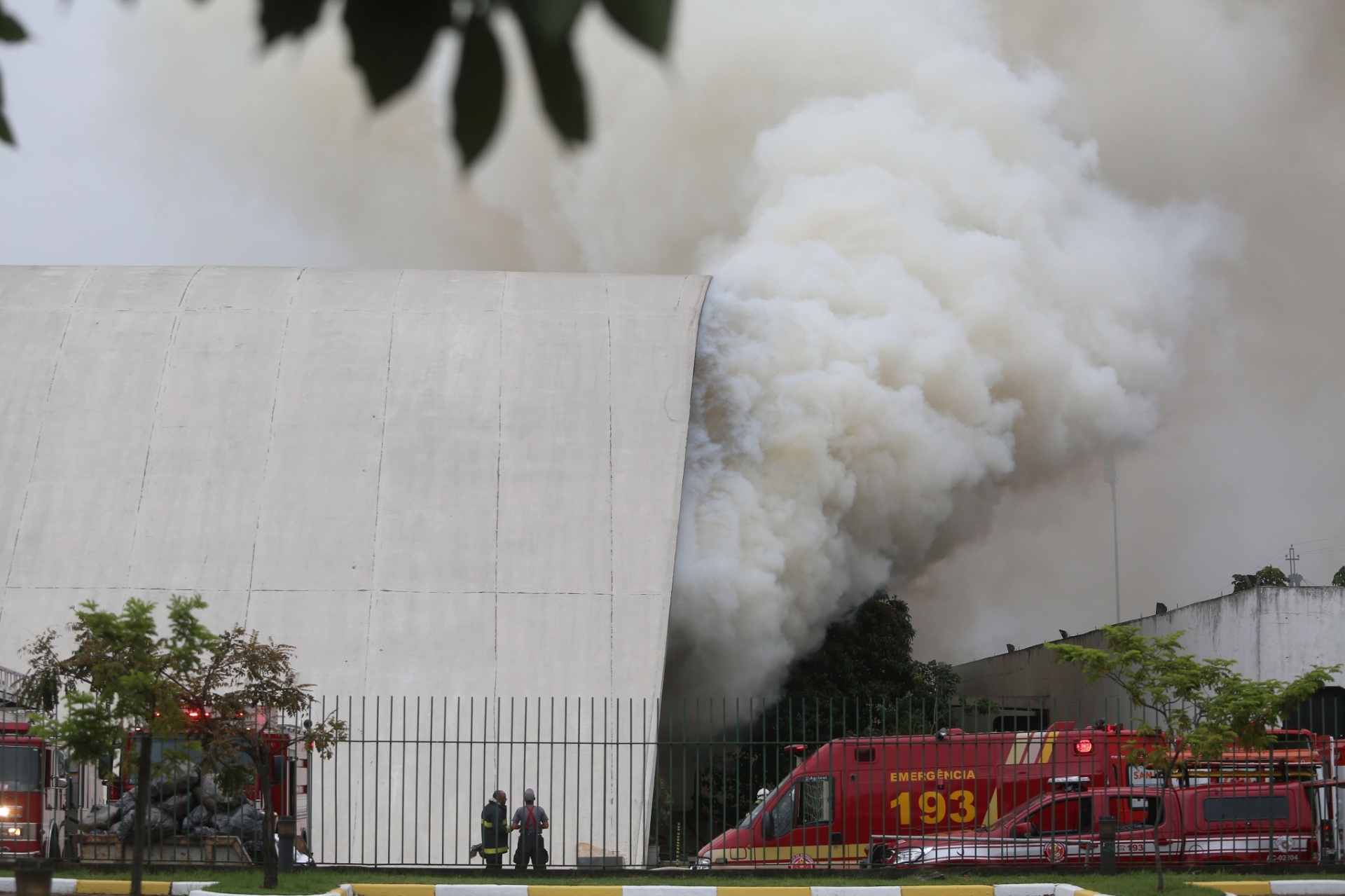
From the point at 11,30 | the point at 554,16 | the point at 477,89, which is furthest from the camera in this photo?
the point at 11,30

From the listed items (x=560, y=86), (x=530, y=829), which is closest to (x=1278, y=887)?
(x=530, y=829)

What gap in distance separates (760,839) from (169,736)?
7.49m

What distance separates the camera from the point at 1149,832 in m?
15.0

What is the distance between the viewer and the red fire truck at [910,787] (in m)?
16.1

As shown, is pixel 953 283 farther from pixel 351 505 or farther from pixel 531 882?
pixel 531 882

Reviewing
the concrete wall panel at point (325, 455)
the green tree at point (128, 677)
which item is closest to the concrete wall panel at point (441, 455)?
the concrete wall panel at point (325, 455)

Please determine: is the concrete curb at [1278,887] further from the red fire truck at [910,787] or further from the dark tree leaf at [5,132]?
the dark tree leaf at [5,132]

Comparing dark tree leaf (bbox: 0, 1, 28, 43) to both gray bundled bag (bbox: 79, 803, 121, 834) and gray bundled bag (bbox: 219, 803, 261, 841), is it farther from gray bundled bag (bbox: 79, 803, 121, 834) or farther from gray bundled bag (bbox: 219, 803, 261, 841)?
gray bundled bag (bbox: 219, 803, 261, 841)

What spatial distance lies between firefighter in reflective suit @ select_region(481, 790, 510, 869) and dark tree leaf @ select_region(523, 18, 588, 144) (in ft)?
45.8

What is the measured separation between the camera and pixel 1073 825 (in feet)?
49.5

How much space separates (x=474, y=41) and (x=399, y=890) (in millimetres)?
11925

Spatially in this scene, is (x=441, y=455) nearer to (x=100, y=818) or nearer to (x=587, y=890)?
(x=100, y=818)

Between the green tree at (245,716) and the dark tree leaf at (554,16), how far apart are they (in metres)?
10.7

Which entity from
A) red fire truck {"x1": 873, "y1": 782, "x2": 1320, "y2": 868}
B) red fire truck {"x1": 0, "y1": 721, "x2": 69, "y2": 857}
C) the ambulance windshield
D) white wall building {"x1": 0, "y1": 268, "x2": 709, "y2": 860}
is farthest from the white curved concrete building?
red fire truck {"x1": 873, "y1": 782, "x2": 1320, "y2": 868}
